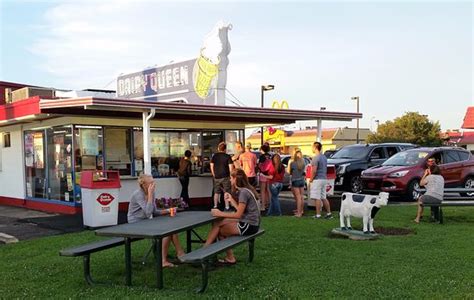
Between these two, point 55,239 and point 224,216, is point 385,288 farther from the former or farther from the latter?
point 55,239

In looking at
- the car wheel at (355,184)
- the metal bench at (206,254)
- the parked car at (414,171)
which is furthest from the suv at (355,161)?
the metal bench at (206,254)

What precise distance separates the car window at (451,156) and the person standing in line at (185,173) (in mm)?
8321

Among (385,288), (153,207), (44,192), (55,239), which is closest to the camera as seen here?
(385,288)

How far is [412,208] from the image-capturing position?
13.2 metres

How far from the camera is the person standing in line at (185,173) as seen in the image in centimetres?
1383

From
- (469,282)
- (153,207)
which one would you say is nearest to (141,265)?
(153,207)

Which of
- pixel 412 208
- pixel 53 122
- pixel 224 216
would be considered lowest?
pixel 412 208

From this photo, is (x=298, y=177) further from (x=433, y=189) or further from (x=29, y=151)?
(x=29, y=151)

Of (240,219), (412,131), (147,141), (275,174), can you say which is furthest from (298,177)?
(412,131)

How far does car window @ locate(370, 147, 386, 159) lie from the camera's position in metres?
18.0

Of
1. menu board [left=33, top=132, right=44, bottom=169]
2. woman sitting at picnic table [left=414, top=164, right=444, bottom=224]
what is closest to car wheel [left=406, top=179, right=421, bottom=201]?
woman sitting at picnic table [left=414, top=164, right=444, bottom=224]

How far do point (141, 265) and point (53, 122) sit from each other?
26.2 ft

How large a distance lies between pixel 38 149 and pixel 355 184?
10.1 m

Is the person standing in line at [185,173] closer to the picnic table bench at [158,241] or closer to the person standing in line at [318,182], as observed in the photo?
the person standing in line at [318,182]
